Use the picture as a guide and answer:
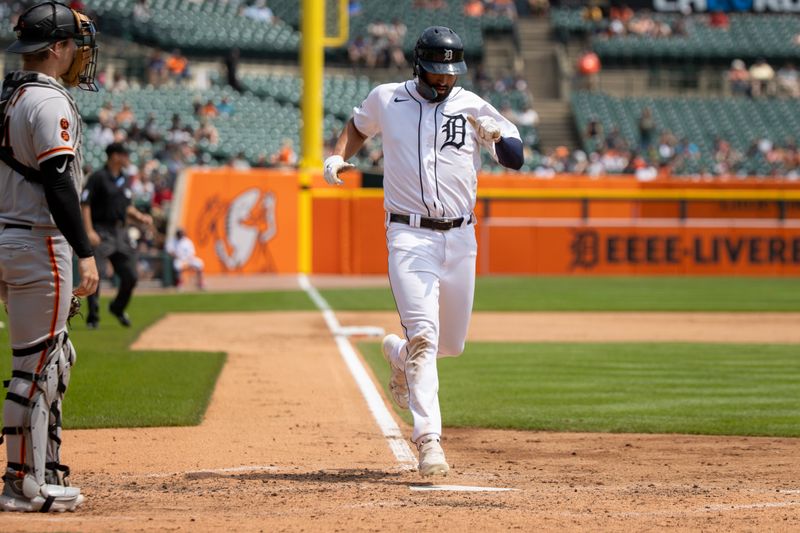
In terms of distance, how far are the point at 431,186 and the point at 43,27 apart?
2.09 metres

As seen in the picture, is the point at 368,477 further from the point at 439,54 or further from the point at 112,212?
the point at 112,212

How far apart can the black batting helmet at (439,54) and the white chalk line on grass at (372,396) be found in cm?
201

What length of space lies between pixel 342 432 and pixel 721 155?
28.5m

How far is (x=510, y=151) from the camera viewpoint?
6.50 m

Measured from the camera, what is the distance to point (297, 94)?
35.3m

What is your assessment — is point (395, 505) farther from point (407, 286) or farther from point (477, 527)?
point (407, 286)

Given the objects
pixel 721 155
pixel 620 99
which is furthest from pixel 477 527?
pixel 620 99

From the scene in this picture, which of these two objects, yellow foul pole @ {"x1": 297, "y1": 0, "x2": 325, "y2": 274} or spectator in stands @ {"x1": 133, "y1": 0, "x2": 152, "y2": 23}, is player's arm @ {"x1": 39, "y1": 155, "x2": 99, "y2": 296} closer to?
yellow foul pole @ {"x1": 297, "y1": 0, "x2": 325, "y2": 274}

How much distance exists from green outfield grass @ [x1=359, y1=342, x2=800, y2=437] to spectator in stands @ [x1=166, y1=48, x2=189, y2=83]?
21534 mm

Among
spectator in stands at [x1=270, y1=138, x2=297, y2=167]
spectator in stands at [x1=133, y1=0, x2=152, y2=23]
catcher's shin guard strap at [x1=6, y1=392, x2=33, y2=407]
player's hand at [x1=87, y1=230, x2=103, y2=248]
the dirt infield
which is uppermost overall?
spectator in stands at [x1=133, y1=0, x2=152, y2=23]

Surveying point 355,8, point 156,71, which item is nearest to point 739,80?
point 355,8

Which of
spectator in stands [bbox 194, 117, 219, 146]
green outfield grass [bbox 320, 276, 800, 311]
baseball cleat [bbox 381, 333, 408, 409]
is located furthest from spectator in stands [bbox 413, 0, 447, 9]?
baseball cleat [bbox 381, 333, 408, 409]

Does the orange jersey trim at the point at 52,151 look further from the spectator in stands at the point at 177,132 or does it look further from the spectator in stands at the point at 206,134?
the spectator in stands at the point at 206,134

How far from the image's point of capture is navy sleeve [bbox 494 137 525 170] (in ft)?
21.3
